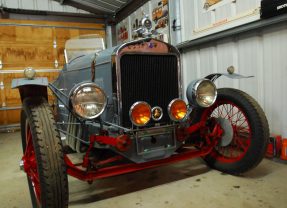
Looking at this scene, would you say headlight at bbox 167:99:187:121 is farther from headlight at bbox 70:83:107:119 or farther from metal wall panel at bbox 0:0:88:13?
metal wall panel at bbox 0:0:88:13

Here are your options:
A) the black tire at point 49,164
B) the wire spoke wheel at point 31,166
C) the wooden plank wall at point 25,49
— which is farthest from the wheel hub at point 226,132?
the wooden plank wall at point 25,49

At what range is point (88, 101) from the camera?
179cm

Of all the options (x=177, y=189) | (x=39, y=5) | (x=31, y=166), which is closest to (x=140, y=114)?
(x=177, y=189)

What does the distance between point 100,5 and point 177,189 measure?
5.41 metres

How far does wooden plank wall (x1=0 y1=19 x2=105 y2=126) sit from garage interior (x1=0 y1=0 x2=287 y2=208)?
0.02 meters

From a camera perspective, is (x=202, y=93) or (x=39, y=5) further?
(x=39, y=5)

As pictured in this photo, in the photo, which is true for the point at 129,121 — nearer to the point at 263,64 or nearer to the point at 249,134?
the point at 249,134

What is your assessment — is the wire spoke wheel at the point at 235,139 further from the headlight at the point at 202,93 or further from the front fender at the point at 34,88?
the front fender at the point at 34,88

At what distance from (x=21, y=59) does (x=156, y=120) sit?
5.12m

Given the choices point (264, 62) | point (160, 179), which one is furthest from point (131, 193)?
point (264, 62)

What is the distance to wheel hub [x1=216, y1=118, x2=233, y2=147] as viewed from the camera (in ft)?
7.83

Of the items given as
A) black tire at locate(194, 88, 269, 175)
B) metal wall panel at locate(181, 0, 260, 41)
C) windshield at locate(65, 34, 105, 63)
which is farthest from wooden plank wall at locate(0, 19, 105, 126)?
black tire at locate(194, 88, 269, 175)

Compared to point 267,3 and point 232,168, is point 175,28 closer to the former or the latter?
point 267,3

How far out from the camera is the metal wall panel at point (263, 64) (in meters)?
2.78
